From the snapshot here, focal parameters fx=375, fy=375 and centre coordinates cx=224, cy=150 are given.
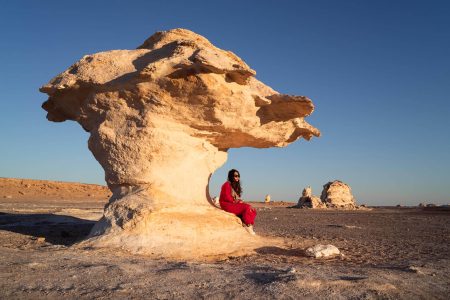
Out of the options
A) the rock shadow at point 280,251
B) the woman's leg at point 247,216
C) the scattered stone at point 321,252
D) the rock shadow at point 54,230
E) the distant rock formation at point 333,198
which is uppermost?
the distant rock formation at point 333,198

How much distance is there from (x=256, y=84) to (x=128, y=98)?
270cm

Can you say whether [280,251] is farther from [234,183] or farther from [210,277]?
[210,277]

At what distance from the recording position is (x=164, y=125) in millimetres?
6711

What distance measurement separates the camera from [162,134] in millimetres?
6574

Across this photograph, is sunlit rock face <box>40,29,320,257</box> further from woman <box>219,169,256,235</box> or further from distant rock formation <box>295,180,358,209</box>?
distant rock formation <box>295,180,358,209</box>

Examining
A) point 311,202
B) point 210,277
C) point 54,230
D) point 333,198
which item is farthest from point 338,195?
point 210,277

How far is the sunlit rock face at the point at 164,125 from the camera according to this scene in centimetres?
601

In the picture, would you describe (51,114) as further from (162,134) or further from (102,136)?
(162,134)

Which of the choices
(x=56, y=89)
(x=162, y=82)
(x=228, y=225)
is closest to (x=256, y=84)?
(x=162, y=82)

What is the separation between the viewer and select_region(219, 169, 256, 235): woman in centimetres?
762

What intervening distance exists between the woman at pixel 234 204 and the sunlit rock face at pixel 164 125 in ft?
1.51

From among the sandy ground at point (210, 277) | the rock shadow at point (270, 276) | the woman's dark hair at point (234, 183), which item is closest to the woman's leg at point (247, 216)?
the woman's dark hair at point (234, 183)

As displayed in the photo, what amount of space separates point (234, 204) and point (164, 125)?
224 centimetres

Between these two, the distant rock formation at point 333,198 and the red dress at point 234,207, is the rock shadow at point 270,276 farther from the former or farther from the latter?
the distant rock formation at point 333,198
